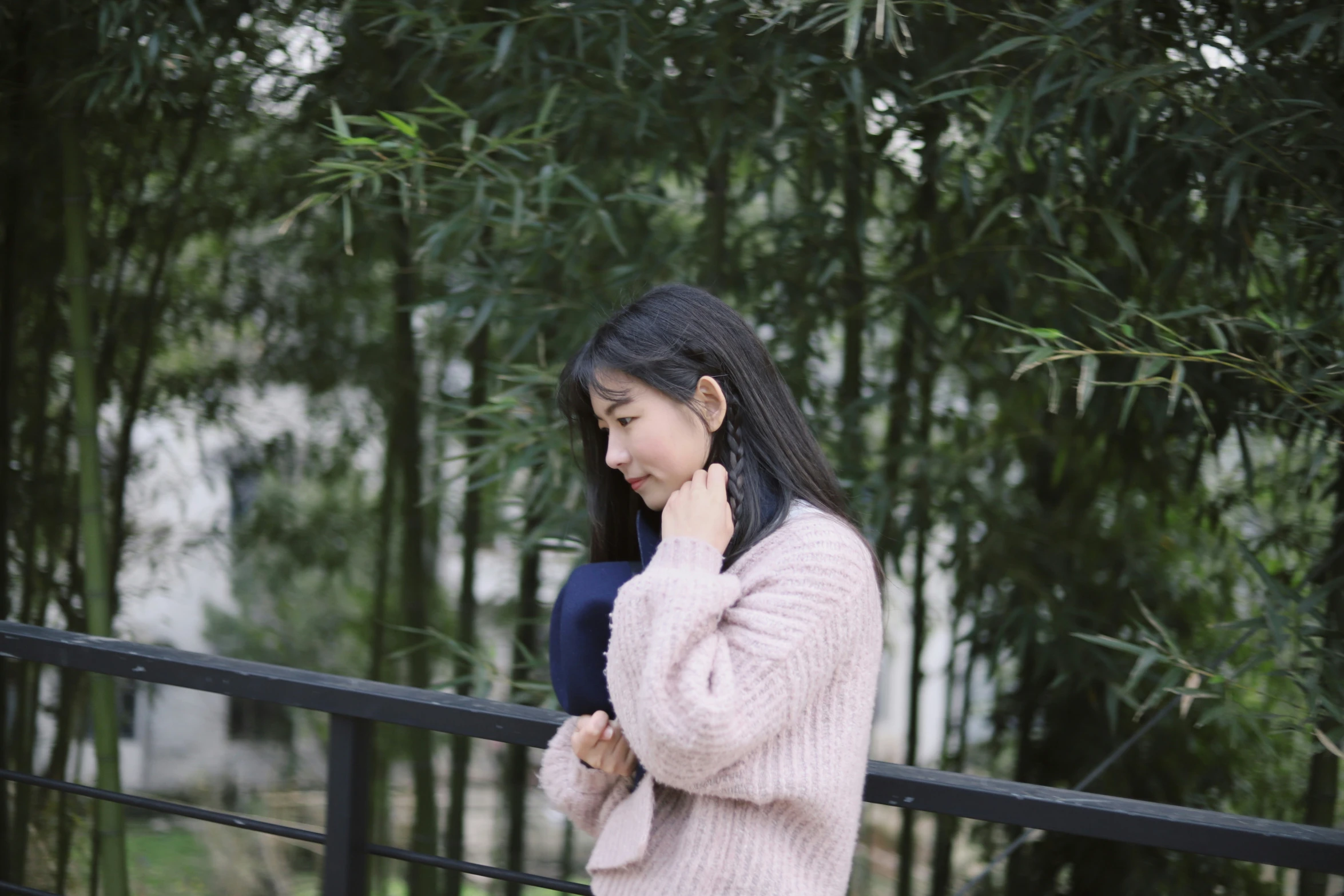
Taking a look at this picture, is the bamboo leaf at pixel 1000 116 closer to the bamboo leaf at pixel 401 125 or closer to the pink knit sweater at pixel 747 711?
the bamboo leaf at pixel 401 125

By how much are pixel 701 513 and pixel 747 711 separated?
0.17 m

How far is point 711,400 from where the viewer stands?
1.02m

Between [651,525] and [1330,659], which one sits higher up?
[651,525]

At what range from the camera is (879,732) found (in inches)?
243

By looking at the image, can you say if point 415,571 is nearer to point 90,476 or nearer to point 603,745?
point 90,476

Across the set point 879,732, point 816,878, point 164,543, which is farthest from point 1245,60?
point 879,732

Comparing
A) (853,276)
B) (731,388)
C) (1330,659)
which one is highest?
(853,276)

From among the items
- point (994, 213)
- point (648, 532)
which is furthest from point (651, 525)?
point (994, 213)

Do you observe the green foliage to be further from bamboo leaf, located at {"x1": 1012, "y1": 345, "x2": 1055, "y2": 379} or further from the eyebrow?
the eyebrow

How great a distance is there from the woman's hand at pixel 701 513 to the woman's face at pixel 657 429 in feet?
0.11

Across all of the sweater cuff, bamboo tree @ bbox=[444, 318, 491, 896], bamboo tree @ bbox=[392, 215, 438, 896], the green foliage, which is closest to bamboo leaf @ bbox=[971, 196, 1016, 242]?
the green foliage

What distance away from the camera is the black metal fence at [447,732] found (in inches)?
42.0

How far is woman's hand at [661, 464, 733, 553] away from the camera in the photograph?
3.12 ft

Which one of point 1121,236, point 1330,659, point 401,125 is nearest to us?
point 1330,659
